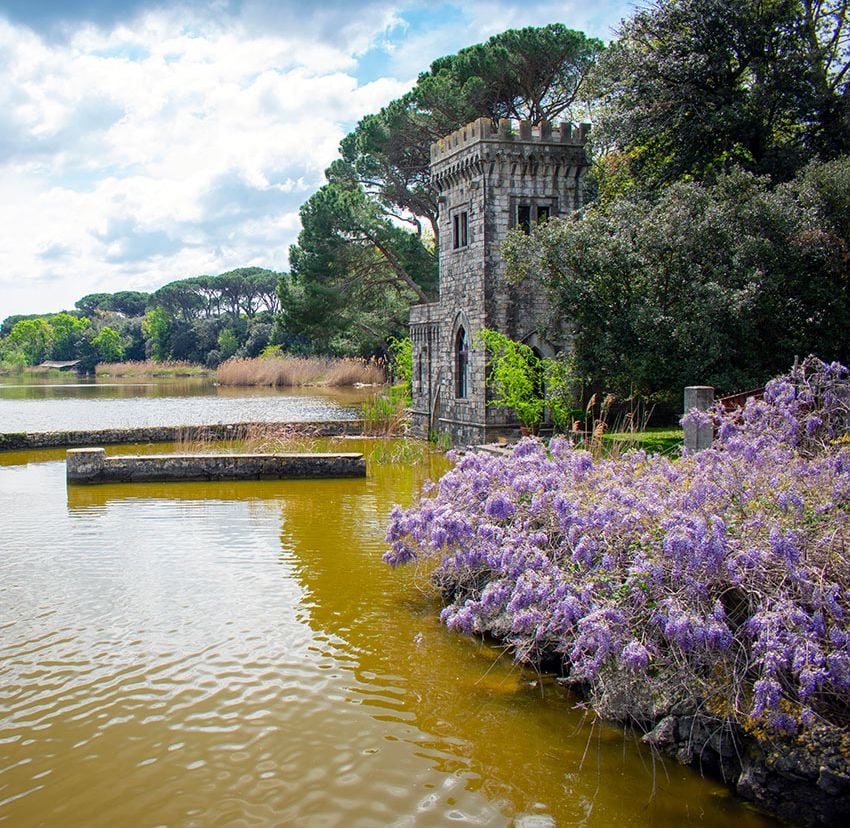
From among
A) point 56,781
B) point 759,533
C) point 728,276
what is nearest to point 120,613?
point 56,781

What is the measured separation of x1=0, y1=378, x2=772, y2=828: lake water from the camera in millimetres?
5770

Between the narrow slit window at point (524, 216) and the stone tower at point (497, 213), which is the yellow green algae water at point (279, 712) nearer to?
the stone tower at point (497, 213)

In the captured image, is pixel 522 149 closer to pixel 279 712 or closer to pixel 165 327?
pixel 279 712

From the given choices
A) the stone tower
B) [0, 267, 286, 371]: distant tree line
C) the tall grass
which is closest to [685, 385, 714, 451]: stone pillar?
the stone tower

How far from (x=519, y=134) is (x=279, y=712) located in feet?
60.6

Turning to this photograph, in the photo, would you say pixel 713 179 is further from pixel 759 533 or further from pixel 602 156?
pixel 759 533

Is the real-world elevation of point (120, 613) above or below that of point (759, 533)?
below

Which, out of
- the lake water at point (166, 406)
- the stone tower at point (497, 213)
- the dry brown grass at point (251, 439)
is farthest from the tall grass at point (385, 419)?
the lake water at point (166, 406)

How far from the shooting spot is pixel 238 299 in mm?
105938

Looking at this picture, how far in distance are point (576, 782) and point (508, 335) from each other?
17.2m

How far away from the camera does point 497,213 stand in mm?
22297

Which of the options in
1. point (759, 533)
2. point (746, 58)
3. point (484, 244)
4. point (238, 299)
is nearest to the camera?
point (759, 533)

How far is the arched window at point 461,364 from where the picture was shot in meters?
23.9

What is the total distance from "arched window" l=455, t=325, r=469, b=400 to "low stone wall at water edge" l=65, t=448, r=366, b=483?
573 cm
